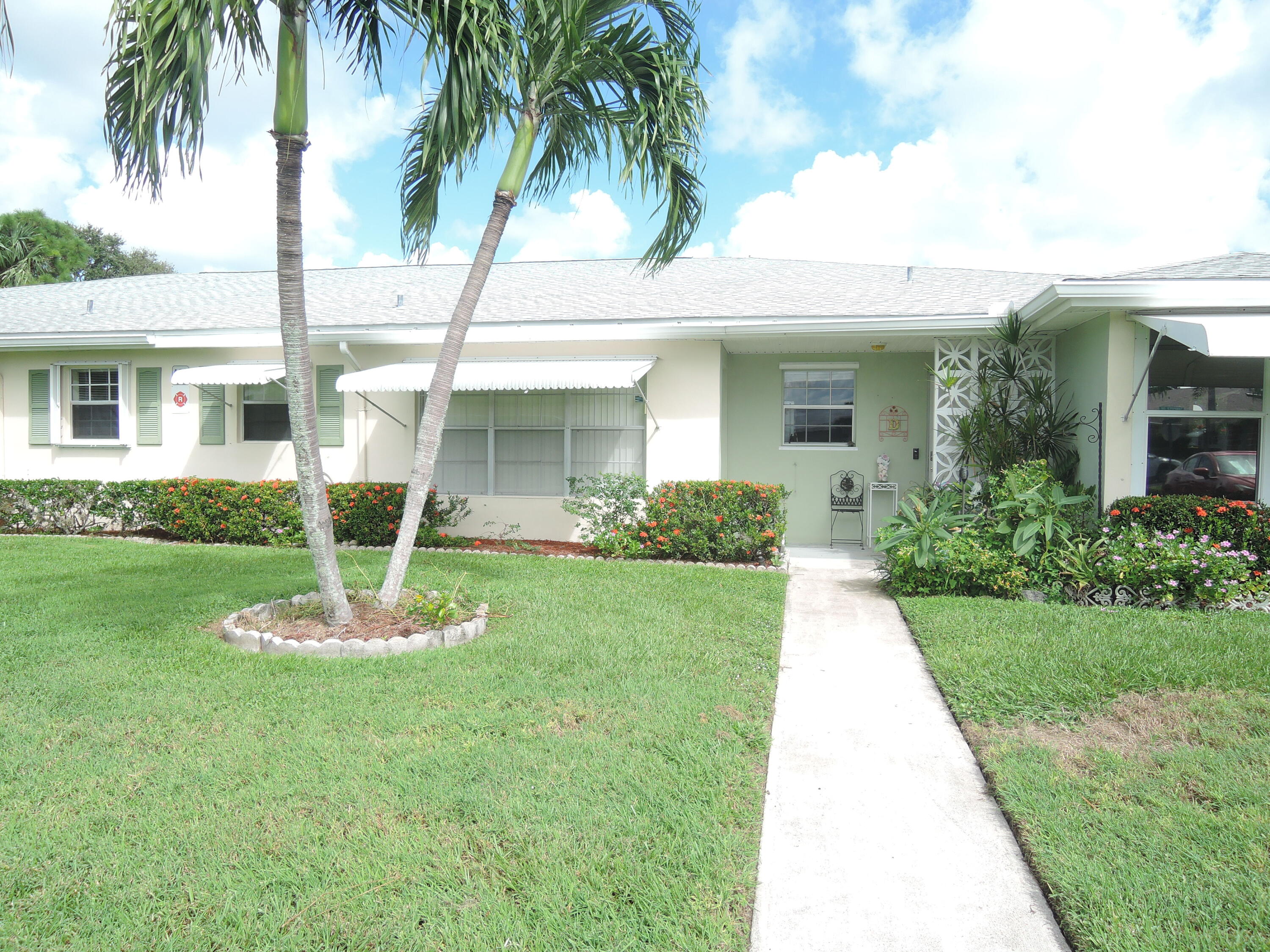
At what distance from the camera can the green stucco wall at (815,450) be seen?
39.9 ft

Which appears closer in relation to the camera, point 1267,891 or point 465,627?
point 1267,891

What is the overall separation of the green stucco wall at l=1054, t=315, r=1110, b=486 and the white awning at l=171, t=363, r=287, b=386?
11174mm

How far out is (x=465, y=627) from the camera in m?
6.45

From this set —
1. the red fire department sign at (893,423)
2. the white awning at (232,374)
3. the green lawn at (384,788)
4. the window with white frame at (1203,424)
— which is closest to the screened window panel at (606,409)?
the red fire department sign at (893,423)

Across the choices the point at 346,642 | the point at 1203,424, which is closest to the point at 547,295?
the point at 346,642

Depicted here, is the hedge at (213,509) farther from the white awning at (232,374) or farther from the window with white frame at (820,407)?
the window with white frame at (820,407)

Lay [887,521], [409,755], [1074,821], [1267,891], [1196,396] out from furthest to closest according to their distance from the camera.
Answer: [887,521], [1196,396], [409,755], [1074,821], [1267,891]

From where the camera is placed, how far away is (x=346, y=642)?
6027mm

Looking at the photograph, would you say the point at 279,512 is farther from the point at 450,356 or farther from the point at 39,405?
the point at 450,356

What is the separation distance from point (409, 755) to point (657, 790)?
1.39 meters

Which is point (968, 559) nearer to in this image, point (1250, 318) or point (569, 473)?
point (1250, 318)

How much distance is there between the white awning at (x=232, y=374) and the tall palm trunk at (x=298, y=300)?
5893 mm

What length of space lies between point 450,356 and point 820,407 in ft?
23.9

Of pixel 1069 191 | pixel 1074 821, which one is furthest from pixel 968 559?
pixel 1069 191
